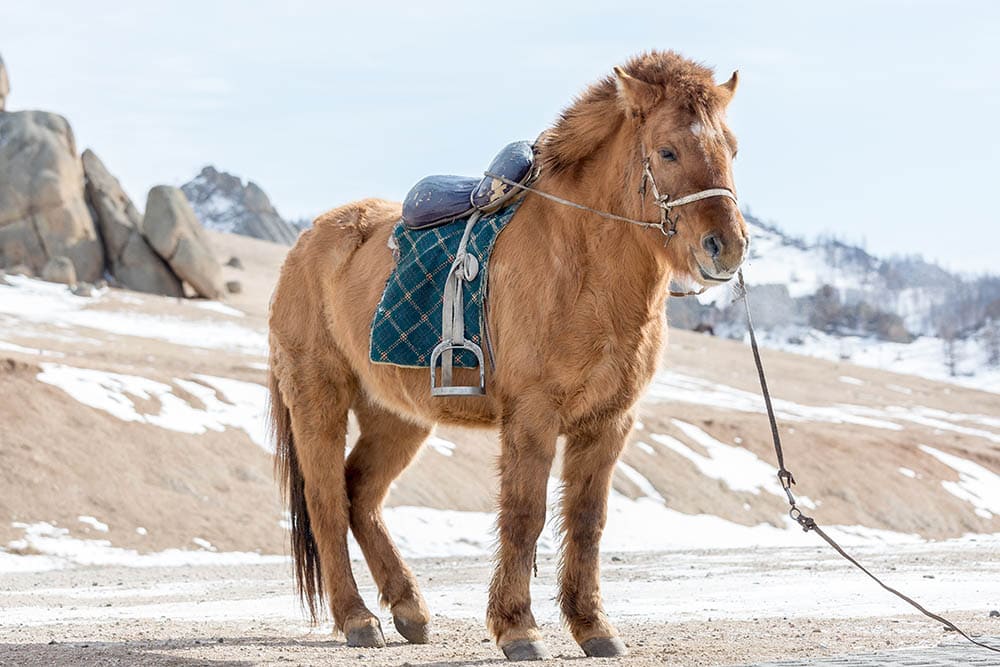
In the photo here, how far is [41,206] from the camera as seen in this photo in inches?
2373

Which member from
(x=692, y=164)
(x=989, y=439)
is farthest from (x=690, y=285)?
(x=989, y=439)

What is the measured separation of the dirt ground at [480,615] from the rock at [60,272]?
43611 mm

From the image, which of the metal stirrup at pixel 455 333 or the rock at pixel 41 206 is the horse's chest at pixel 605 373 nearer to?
the metal stirrup at pixel 455 333

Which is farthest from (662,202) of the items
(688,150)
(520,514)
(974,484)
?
(974,484)

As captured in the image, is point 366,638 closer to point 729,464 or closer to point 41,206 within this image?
point 729,464

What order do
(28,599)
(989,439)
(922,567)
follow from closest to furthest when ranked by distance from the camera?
1. (28,599)
2. (922,567)
3. (989,439)

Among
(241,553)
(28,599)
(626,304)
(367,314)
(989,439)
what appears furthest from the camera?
(989,439)

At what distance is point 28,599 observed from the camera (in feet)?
42.3

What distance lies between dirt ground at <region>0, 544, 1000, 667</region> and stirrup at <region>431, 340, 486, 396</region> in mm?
1647

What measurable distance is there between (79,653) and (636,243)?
4326mm

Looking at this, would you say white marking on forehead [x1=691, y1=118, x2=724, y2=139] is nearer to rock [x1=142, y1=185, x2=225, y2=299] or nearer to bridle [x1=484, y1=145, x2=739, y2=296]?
bridle [x1=484, y1=145, x2=739, y2=296]

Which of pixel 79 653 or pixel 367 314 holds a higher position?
pixel 367 314

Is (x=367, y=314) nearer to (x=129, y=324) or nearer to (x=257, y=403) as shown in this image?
(x=257, y=403)

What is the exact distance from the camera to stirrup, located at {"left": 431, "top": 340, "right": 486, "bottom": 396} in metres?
7.60
